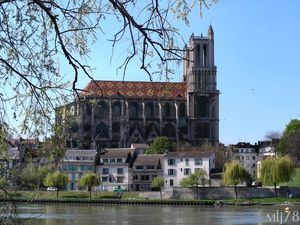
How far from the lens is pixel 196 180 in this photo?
70062 mm

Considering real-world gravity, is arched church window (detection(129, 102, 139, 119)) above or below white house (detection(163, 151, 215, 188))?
above

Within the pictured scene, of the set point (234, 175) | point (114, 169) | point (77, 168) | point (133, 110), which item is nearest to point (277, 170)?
point (234, 175)

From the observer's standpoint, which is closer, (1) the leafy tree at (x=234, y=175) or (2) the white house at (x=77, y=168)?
(1) the leafy tree at (x=234, y=175)

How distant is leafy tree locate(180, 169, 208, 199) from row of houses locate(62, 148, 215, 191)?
5.18m

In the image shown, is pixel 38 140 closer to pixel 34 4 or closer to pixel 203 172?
pixel 34 4

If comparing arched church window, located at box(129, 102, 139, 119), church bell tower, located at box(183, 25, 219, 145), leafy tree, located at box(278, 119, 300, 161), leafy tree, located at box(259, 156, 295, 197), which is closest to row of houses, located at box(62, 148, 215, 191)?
leafy tree, located at box(278, 119, 300, 161)

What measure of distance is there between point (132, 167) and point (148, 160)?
2510mm

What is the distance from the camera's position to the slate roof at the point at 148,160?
274ft

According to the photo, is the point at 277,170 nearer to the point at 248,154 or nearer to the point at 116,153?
the point at 116,153

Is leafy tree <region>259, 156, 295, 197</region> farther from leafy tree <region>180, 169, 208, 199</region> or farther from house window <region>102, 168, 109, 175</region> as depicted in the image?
house window <region>102, 168, 109, 175</region>

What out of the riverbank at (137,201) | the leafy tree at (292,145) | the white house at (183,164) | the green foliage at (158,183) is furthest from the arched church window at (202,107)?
Answer: the riverbank at (137,201)

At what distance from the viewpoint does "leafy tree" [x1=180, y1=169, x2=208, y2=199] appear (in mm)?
69875

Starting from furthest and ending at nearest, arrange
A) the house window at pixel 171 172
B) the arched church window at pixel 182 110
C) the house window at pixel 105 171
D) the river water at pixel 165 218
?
the arched church window at pixel 182 110, the house window at pixel 105 171, the house window at pixel 171 172, the river water at pixel 165 218

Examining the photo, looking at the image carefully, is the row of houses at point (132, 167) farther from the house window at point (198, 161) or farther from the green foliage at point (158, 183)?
the green foliage at point (158, 183)
